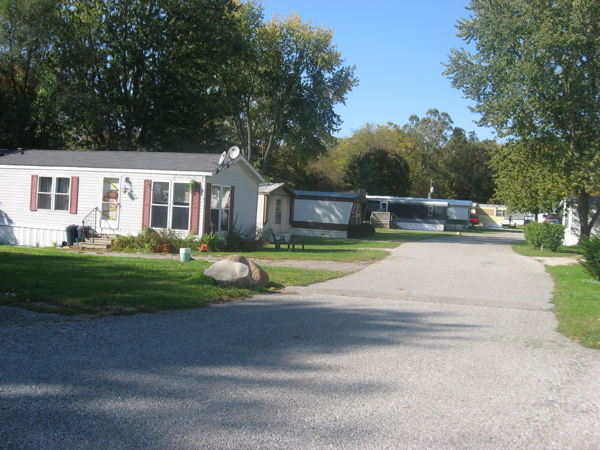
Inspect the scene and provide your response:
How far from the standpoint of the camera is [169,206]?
19625 millimetres

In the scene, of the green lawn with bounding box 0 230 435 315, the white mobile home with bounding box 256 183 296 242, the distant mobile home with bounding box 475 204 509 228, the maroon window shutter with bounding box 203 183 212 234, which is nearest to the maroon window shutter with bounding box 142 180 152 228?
the maroon window shutter with bounding box 203 183 212 234

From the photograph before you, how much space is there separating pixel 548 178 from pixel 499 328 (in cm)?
2227

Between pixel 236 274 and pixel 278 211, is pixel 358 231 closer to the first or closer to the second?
pixel 278 211

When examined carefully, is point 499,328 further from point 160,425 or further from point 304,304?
point 160,425

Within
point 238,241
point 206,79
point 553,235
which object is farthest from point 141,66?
point 553,235

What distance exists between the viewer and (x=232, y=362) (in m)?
5.91

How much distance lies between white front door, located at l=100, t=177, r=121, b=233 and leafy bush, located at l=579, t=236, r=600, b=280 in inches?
610

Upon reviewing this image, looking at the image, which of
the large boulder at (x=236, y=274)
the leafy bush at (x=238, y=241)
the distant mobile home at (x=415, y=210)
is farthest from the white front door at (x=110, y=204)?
the distant mobile home at (x=415, y=210)

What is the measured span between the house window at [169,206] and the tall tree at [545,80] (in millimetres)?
16931

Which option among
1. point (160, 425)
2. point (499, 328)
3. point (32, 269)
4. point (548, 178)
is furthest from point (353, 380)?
point (548, 178)

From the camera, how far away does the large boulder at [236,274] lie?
10758 mm

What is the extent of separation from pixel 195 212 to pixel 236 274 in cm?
903

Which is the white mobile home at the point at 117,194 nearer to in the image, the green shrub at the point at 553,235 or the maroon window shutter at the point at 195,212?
the maroon window shutter at the point at 195,212

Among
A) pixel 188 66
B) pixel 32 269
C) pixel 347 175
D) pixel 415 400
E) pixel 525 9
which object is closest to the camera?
pixel 415 400
